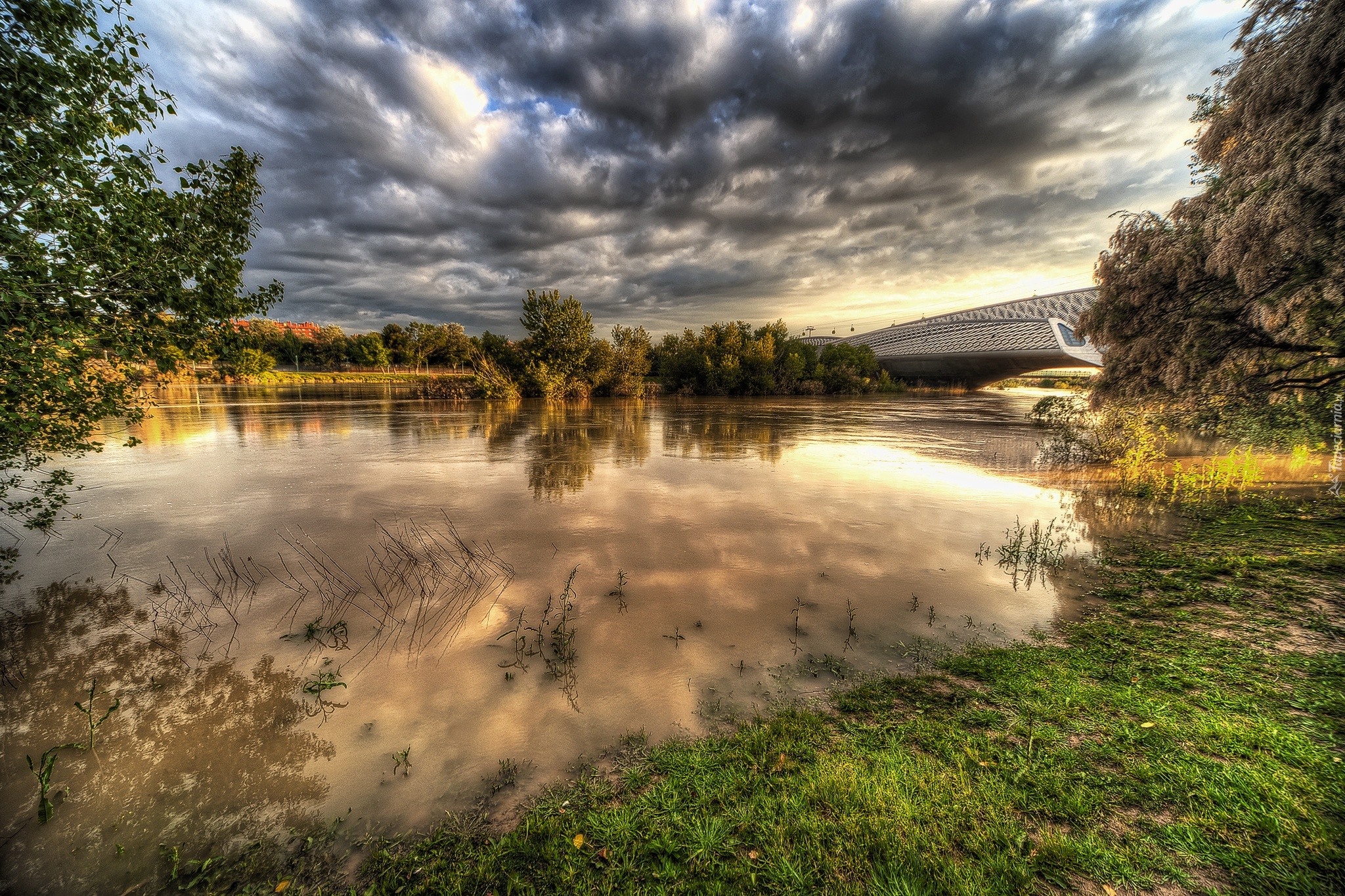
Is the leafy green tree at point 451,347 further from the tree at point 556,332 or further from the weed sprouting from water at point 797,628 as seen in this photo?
the weed sprouting from water at point 797,628

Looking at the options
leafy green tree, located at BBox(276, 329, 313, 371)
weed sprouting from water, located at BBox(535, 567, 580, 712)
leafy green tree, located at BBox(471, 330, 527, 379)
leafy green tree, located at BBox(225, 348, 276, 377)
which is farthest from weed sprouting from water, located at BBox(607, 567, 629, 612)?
leafy green tree, located at BBox(276, 329, 313, 371)

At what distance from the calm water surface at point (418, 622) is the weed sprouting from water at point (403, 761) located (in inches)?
0.8

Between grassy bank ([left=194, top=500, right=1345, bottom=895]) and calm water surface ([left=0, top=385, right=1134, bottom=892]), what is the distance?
0.57 metres

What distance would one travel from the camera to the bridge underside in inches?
2948

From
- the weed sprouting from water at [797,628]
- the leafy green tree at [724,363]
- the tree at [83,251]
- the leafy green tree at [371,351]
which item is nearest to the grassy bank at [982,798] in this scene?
the weed sprouting from water at [797,628]

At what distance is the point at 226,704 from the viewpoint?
15.8ft

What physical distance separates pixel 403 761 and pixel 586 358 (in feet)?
165

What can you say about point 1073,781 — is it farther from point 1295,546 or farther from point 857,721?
point 1295,546

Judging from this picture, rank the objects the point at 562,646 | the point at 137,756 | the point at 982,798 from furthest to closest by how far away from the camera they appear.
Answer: the point at 562,646 < the point at 137,756 < the point at 982,798

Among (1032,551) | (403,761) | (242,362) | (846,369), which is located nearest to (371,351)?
(846,369)

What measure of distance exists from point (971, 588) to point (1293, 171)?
27.2ft

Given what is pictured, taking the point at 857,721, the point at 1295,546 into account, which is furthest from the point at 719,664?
the point at 1295,546

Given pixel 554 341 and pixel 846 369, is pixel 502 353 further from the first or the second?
pixel 846 369

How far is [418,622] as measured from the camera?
656 centimetres
